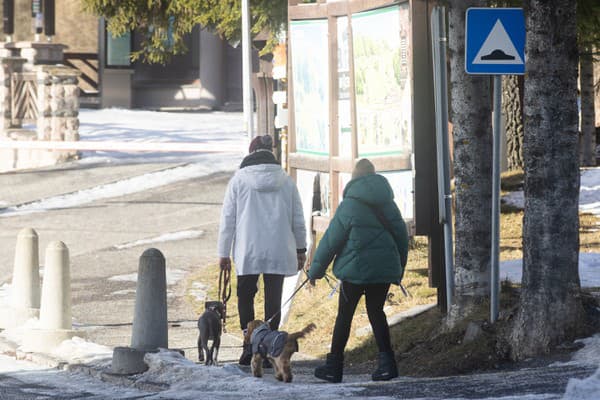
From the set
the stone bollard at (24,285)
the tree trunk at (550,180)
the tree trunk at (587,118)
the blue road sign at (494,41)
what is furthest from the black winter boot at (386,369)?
the tree trunk at (587,118)

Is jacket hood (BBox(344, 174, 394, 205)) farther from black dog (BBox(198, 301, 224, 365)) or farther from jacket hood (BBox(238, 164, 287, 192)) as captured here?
black dog (BBox(198, 301, 224, 365))

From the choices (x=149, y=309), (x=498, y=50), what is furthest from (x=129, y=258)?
(x=498, y=50)

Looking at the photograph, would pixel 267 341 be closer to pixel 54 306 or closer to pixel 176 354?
pixel 176 354

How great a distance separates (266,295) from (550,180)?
7.47ft

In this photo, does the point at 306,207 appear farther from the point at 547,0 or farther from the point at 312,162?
the point at 547,0

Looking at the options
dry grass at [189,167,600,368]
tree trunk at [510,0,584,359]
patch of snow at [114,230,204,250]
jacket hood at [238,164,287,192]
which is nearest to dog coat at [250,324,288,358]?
jacket hood at [238,164,287,192]

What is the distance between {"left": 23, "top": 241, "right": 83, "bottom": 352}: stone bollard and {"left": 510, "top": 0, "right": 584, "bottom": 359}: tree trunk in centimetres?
390

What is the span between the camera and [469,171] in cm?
1048

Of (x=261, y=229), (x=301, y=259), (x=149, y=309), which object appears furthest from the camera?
(x=301, y=259)

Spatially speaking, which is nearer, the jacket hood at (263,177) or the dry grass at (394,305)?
the jacket hood at (263,177)

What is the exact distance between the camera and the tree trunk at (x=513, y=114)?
67.6ft

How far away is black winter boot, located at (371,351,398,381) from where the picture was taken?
9.18 m

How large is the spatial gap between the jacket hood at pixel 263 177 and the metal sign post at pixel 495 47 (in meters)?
1.59

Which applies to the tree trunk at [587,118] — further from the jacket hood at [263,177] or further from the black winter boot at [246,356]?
the black winter boot at [246,356]
